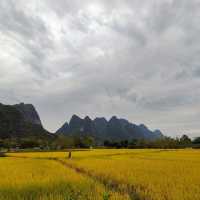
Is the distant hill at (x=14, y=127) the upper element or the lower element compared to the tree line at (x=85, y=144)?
upper

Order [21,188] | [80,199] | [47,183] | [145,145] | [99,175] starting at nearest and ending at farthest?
1. [80,199]
2. [21,188]
3. [47,183]
4. [99,175]
5. [145,145]

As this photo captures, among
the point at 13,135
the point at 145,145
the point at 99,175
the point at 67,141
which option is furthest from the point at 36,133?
the point at 99,175

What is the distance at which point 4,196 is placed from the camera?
846 cm

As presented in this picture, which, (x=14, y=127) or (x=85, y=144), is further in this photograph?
(x=14, y=127)

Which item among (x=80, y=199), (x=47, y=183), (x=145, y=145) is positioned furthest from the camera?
(x=145, y=145)

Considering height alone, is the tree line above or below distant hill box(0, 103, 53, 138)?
below

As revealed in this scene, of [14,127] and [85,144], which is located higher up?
[14,127]

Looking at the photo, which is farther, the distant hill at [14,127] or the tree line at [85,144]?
the distant hill at [14,127]

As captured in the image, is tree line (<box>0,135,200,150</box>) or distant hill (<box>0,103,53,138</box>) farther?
distant hill (<box>0,103,53,138</box>)

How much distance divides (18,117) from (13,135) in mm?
14970

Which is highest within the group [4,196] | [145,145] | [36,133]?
[36,133]

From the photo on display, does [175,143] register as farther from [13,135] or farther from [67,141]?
[13,135]

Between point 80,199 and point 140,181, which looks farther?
point 140,181

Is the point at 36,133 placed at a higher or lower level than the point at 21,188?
higher
